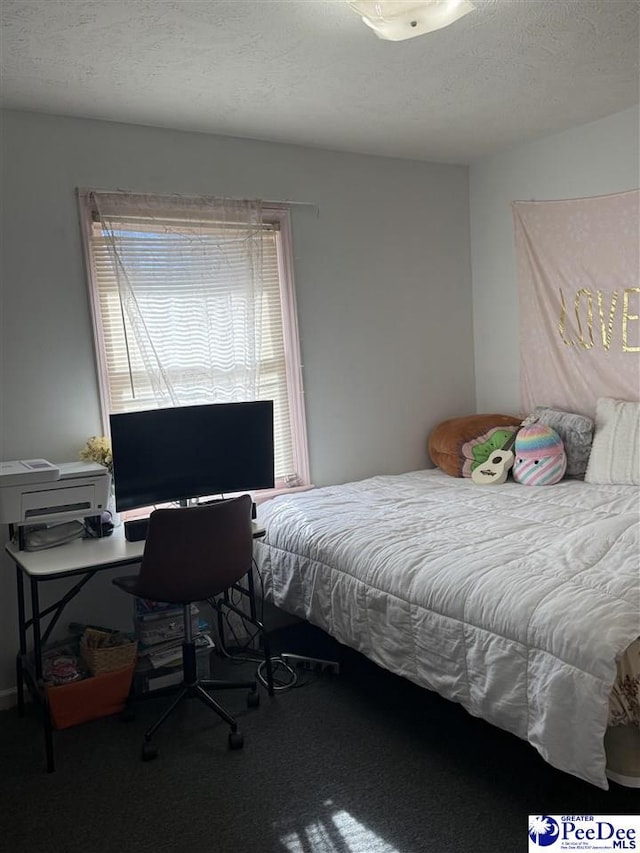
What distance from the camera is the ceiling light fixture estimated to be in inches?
80.4

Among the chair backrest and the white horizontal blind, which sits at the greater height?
the white horizontal blind

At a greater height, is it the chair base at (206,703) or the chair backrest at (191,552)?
the chair backrest at (191,552)

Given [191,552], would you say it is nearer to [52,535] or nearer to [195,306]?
[52,535]

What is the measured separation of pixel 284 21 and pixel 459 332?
8.06 ft

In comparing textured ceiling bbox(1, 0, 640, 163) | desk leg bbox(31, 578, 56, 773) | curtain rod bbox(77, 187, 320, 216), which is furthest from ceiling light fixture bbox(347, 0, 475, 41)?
desk leg bbox(31, 578, 56, 773)

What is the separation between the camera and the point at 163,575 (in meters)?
2.57

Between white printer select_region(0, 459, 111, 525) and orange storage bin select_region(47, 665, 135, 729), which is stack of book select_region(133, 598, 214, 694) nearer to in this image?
orange storage bin select_region(47, 665, 135, 729)

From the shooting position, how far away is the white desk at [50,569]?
253cm

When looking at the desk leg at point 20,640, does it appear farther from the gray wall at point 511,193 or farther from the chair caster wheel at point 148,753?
the gray wall at point 511,193

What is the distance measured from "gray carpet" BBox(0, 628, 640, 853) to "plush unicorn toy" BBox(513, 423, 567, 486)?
1319 mm

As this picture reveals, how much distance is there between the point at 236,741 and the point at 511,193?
3.26 meters

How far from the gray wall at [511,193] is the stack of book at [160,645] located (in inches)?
91.1

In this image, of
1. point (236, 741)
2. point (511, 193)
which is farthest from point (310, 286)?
point (236, 741)

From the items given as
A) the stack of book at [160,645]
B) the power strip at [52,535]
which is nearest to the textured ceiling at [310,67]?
the power strip at [52,535]
